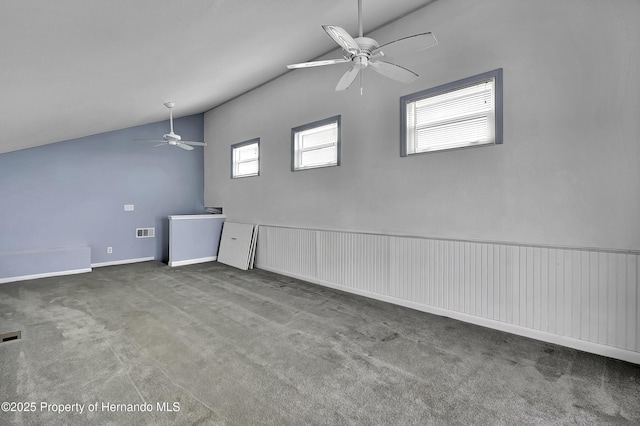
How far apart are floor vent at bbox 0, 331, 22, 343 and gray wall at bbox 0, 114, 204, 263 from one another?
3.40 metres

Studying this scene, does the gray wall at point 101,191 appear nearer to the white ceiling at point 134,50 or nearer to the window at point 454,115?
the white ceiling at point 134,50

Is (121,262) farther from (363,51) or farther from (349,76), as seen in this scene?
(363,51)

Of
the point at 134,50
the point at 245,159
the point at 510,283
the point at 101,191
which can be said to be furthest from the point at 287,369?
the point at 101,191

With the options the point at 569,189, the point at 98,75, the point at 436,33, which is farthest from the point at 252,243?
the point at 569,189

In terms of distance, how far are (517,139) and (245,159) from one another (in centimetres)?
526

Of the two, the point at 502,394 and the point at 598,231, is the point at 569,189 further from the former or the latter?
the point at 502,394

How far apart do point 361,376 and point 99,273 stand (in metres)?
5.58

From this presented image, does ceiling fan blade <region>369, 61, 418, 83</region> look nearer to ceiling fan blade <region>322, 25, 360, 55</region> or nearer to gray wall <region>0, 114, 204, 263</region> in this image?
ceiling fan blade <region>322, 25, 360, 55</region>

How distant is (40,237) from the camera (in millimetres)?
5555

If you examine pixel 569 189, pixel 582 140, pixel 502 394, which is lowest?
pixel 502 394

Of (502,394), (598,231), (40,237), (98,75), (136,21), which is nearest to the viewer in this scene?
(502,394)

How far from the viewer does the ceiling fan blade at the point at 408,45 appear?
85.7 inches

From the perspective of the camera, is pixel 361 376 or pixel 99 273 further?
pixel 99 273

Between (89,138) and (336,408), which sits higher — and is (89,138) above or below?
above
